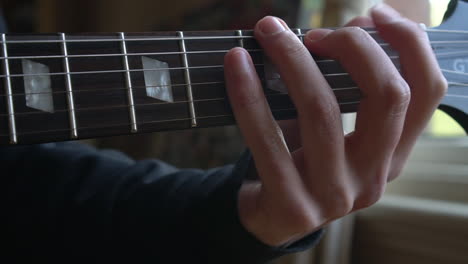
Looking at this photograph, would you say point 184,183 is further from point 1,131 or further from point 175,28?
point 175,28

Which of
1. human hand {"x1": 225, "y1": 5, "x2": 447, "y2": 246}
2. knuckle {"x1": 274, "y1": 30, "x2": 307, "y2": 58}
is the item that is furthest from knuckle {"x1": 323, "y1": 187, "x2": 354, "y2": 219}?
knuckle {"x1": 274, "y1": 30, "x2": 307, "y2": 58}

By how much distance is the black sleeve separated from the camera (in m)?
0.52

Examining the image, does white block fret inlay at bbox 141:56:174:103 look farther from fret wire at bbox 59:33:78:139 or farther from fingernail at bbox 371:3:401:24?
fingernail at bbox 371:3:401:24

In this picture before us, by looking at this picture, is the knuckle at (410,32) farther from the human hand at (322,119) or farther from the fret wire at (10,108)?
the fret wire at (10,108)

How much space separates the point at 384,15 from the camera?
500 mm

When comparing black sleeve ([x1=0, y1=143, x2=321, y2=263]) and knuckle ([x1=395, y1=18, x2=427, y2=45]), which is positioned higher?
knuckle ([x1=395, y1=18, x2=427, y2=45])

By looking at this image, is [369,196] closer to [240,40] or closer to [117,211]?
[240,40]

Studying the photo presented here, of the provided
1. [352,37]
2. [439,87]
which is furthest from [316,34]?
[439,87]

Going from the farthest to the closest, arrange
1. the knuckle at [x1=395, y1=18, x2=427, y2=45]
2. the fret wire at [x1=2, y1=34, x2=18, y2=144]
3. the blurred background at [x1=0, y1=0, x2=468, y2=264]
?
1. the blurred background at [x1=0, y1=0, x2=468, y2=264]
2. the knuckle at [x1=395, y1=18, x2=427, y2=45]
3. the fret wire at [x1=2, y1=34, x2=18, y2=144]

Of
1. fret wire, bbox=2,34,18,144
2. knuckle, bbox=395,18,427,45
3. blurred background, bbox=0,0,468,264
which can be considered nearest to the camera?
fret wire, bbox=2,34,18,144

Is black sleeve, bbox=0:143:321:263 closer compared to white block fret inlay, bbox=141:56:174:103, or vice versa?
white block fret inlay, bbox=141:56:174:103

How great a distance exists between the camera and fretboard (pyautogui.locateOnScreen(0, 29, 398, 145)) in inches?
15.1

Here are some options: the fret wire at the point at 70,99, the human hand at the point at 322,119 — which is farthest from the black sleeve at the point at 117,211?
the fret wire at the point at 70,99

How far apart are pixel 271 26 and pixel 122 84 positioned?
0.53ft
